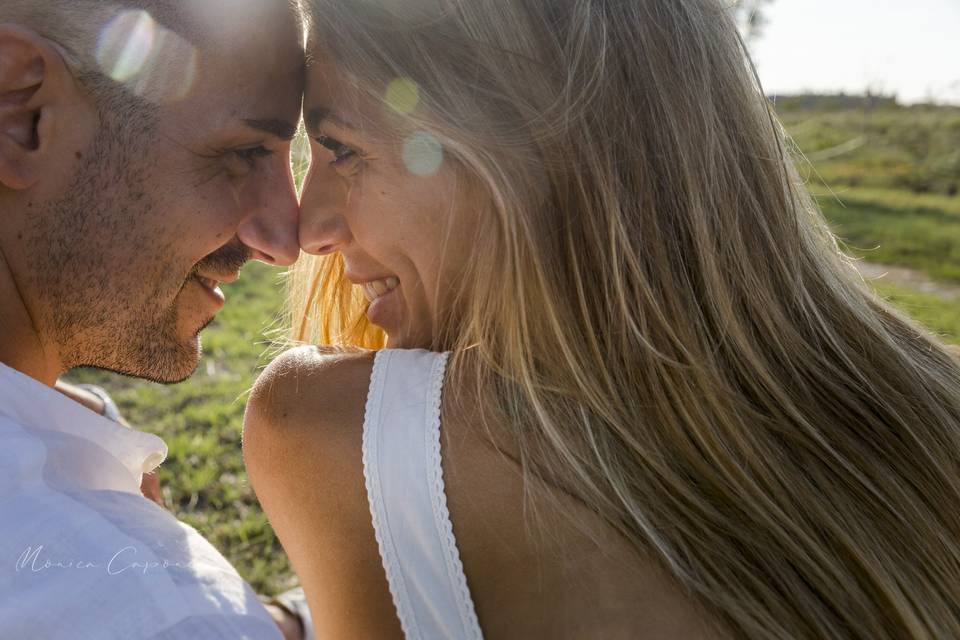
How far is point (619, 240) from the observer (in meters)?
1.99

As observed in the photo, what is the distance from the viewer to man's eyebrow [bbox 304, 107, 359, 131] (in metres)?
2.26

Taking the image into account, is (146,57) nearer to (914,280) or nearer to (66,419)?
(66,419)

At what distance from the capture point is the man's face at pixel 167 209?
7.35 ft

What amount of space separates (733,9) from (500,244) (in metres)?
0.95

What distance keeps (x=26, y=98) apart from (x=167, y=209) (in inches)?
17.1

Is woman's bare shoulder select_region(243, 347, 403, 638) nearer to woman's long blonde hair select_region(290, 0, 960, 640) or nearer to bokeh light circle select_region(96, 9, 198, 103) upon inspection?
woman's long blonde hair select_region(290, 0, 960, 640)

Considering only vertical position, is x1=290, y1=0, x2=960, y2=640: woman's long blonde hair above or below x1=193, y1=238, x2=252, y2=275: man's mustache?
above

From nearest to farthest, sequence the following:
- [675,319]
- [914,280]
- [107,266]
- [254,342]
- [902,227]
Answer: [675,319] → [107,266] → [254,342] → [914,280] → [902,227]

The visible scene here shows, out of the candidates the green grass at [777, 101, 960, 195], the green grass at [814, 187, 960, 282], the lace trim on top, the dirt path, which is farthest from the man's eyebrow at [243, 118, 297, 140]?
the green grass at [777, 101, 960, 195]

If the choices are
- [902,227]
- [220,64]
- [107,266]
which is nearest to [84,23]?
[220,64]

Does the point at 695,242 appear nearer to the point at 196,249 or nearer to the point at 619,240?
the point at 619,240

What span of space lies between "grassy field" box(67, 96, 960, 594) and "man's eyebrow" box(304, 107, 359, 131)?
109 centimetres

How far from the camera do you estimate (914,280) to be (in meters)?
11.8

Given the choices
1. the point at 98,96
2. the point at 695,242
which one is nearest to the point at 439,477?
the point at 695,242
